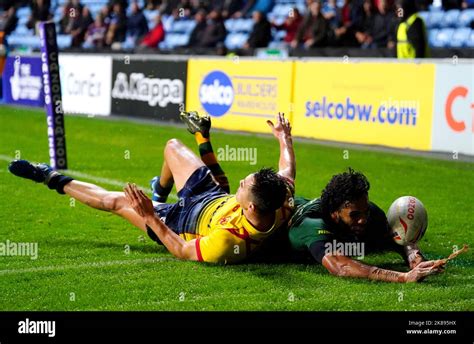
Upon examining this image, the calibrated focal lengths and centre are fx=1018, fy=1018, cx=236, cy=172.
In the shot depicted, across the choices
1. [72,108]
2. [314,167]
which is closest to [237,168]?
[314,167]

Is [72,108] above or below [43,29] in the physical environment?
below

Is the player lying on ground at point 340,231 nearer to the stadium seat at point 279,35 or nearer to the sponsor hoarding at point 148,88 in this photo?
the sponsor hoarding at point 148,88

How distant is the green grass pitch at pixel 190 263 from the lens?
285 inches

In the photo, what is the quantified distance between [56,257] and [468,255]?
363 centimetres

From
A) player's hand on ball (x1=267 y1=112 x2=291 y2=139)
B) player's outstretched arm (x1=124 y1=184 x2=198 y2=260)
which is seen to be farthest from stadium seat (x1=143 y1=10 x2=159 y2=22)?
player's outstretched arm (x1=124 y1=184 x2=198 y2=260)

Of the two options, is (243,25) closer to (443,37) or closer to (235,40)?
(235,40)

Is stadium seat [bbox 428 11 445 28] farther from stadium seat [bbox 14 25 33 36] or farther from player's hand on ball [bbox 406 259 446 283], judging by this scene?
stadium seat [bbox 14 25 33 36]

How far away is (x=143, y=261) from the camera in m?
8.62

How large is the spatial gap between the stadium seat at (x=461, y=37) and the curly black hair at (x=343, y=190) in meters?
14.1

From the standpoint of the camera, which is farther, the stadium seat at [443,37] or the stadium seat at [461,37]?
the stadium seat at [443,37]

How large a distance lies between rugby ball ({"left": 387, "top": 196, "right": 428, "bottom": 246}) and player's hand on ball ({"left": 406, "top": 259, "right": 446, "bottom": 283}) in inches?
32.3

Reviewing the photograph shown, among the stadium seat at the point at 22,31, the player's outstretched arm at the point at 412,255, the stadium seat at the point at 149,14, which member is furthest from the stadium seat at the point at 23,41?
the player's outstretched arm at the point at 412,255
